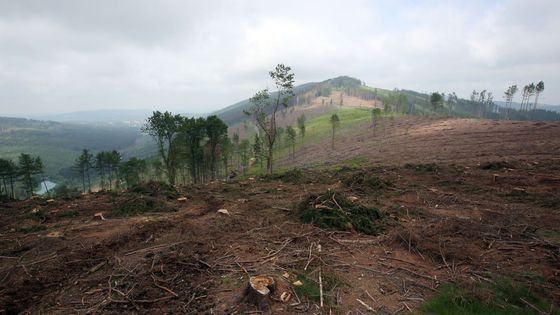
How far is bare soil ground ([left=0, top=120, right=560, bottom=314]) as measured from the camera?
559 centimetres

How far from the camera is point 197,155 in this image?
1614 inches

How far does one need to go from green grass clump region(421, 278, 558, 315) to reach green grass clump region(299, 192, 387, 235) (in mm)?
3254

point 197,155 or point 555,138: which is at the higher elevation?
point 555,138

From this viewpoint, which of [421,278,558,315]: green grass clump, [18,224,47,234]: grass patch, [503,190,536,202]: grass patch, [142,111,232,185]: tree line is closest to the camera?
[421,278,558,315]: green grass clump

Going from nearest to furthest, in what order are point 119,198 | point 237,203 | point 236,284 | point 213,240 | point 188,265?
1. point 236,284
2. point 188,265
3. point 213,240
4. point 237,203
5. point 119,198

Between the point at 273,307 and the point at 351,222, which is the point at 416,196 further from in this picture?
the point at 273,307

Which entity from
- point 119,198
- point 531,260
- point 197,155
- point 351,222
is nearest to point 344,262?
point 351,222

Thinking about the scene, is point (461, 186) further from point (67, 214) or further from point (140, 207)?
point (67, 214)

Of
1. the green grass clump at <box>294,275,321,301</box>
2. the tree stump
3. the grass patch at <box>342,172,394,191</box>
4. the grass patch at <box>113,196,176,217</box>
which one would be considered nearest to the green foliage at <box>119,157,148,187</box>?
the grass patch at <box>113,196,176,217</box>

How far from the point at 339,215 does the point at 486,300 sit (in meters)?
4.58

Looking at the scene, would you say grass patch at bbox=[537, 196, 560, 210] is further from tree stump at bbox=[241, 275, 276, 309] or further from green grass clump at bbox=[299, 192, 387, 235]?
tree stump at bbox=[241, 275, 276, 309]

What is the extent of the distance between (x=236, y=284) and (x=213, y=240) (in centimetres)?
253

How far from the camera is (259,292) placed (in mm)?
5258

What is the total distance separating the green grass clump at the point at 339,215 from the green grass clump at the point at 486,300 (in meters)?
3.25
